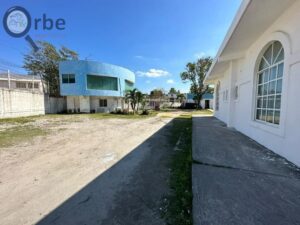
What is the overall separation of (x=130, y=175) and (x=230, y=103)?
7.63m

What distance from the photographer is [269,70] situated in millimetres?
5469

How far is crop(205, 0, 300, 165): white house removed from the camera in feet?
12.8

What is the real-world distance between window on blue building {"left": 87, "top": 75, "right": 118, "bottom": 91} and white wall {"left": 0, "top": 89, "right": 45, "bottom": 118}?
19.1 ft

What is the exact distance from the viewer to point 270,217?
6.72ft

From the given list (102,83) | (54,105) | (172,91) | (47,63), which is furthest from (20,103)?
(172,91)

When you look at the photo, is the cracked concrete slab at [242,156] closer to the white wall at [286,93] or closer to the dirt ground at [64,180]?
the white wall at [286,93]

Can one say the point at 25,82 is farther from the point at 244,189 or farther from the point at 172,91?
the point at 172,91

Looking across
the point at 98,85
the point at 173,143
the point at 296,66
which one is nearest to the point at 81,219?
the point at 173,143

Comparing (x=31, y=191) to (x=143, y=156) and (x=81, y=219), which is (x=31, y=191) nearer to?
(x=81, y=219)

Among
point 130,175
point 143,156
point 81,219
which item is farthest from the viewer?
point 143,156

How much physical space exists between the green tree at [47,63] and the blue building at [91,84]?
6917 mm

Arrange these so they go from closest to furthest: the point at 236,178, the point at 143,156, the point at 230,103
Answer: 1. the point at 236,178
2. the point at 143,156
3. the point at 230,103

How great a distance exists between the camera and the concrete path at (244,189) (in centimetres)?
208

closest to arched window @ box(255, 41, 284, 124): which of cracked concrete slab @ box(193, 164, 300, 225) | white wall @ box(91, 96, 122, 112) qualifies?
cracked concrete slab @ box(193, 164, 300, 225)
